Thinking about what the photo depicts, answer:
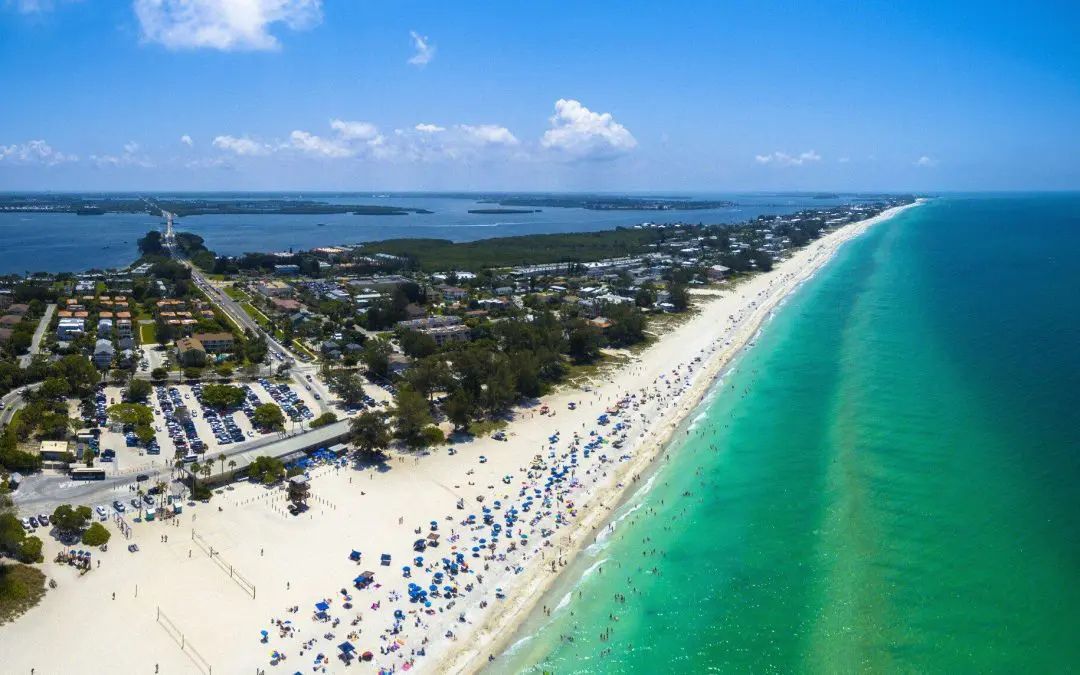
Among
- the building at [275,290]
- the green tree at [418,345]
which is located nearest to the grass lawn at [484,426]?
the green tree at [418,345]

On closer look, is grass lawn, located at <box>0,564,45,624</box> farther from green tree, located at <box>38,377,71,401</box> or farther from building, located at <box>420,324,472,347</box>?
building, located at <box>420,324,472,347</box>

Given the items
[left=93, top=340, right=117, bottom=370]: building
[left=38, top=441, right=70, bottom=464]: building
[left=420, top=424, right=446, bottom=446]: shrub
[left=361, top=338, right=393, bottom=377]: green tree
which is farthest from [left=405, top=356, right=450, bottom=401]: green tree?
[left=93, top=340, right=117, bottom=370]: building

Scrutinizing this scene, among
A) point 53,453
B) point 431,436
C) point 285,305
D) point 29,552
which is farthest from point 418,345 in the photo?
point 29,552

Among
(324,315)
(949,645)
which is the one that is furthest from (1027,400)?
(324,315)

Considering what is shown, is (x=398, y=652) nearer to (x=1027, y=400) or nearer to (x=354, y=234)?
(x=1027, y=400)

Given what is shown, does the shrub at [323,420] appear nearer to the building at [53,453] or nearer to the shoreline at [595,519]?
the building at [53,453]

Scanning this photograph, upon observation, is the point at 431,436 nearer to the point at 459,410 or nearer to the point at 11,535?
the point at 459,410
